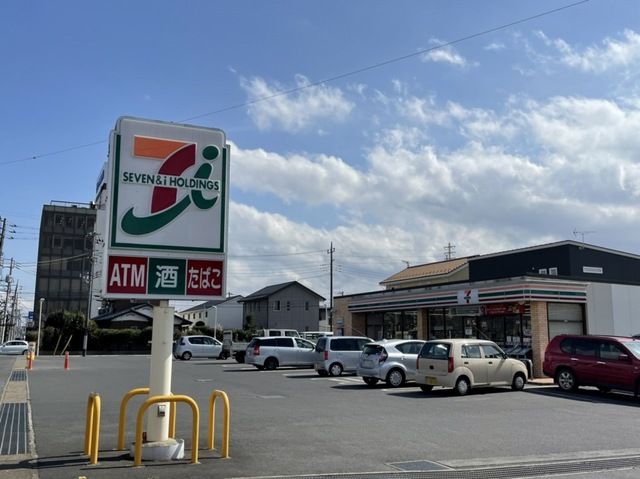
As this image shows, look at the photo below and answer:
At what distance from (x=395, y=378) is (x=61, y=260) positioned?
292 feet

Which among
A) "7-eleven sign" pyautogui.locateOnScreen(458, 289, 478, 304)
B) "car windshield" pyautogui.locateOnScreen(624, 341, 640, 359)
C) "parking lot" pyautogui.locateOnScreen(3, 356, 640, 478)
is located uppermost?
"7-eleven sign" pyautogui.locateOnScreen(458, 289, 478, 304)

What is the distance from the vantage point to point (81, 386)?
65.5 feet

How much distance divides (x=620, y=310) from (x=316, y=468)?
22.4 metres

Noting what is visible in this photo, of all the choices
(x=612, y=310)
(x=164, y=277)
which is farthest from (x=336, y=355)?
(x=164, y=277)

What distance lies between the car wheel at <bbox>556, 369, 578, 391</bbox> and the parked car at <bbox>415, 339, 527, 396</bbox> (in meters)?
1.08

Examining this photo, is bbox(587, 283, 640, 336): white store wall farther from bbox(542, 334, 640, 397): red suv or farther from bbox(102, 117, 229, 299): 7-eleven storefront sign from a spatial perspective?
bbox(102, 117, 229, 299): 7-eleven storefront sign

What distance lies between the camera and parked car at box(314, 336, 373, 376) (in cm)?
2477

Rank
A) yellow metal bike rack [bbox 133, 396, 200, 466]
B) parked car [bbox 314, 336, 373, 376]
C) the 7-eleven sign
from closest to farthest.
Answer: yellow metal bike rack [bbox 133, 396, 200, 466] < parked car [bbox 314, 336, 373, 376] < the 7-eleven sign

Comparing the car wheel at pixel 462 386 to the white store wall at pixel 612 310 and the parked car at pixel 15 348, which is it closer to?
the white store wall at pixel 612 310

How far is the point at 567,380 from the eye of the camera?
19.1 metres

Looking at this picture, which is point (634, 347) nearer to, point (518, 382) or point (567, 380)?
point (567, 380)

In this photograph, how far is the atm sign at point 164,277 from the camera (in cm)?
867

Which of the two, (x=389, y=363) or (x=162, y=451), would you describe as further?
(x=389, y=363)

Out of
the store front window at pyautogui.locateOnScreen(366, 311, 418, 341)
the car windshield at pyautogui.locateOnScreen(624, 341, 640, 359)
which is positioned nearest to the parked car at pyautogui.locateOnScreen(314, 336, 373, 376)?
the store front window at pyautogui.locateOnScreen(366, 311, 418, 341)
